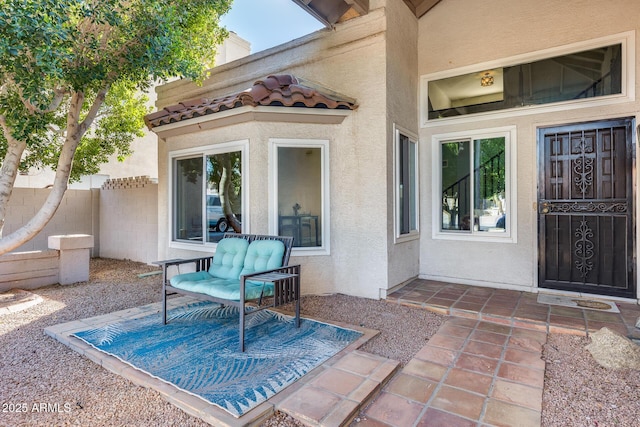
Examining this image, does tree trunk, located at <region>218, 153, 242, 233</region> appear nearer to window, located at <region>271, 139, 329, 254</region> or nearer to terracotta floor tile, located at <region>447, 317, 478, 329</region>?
window, located at <region>271, 139, 329, 254</region>

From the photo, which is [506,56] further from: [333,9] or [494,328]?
[494,328]

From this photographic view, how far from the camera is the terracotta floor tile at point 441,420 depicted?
7.28ft

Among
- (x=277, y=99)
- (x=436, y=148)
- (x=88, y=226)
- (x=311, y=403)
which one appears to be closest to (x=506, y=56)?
(x=436, y=148)

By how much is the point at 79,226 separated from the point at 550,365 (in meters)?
10.6

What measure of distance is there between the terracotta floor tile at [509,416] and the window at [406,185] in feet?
9.70

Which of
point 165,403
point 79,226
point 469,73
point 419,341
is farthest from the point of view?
point 79,226

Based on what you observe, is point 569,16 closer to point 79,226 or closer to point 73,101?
point 73,101

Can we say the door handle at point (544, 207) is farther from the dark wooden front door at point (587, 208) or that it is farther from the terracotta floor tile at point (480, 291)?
the terracotta floor tile at point (480, 291)

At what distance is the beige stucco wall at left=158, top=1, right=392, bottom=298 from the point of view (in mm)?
4934

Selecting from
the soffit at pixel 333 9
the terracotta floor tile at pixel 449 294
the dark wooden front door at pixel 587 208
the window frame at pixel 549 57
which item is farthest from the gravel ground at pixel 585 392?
the soffit at pixel 333 9

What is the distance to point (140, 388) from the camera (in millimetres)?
2623

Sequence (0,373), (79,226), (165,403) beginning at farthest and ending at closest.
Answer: (79,226), (0,373), (165,403)

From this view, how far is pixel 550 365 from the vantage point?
302 centimetres

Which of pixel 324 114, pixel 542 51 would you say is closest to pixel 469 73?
pixel 542 51
